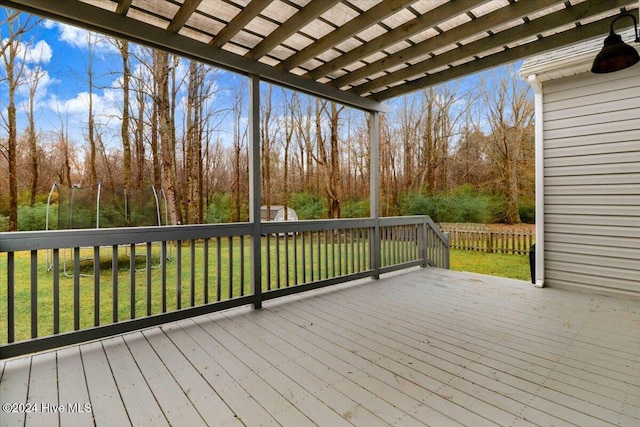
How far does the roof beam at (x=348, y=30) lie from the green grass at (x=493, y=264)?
281 inches

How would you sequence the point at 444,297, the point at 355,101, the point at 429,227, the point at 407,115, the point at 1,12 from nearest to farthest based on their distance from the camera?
the point at 444,297 < the point at 355,101 < the point at 429,227 < the point at 1,12 < the point at 407,115

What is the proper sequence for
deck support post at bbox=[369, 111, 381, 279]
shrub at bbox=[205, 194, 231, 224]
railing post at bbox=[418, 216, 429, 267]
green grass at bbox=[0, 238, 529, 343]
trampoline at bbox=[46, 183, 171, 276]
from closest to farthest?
green grass at bbox=[0, 238, 529, 343] < deck support post at bbox=[369, 111, 381, 279] < trampoline at bbox=[46, 183, 171, 276] < railing post at bbox=[418, 216, 429, 267] < shrub at bbox=[205, 194, 231, 224]

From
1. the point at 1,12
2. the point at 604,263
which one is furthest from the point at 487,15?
the point at 1,12

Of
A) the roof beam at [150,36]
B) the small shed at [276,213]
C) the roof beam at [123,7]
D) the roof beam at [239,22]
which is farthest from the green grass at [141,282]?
the small shed at [276,213]

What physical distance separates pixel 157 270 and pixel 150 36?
5.25 metres

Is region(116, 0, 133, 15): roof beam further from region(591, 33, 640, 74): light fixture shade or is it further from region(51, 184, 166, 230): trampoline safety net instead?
region(51, 184, 166, 230): trampoline safety net

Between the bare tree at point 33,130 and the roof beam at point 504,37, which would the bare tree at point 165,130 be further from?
the roof beam at point 504,37

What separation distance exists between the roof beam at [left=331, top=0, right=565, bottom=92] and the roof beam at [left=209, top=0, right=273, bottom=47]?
66.9 inches

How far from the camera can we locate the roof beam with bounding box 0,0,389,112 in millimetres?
2352

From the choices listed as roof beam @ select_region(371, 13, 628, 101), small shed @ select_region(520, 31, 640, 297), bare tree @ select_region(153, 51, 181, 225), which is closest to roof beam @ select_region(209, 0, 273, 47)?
roof beam @ select_region(371, 13, 628, 101)

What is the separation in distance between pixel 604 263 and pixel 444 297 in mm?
2100

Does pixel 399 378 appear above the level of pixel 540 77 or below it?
below

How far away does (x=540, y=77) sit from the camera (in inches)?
167

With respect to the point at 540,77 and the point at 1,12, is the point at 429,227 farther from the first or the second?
the point at 1,12
